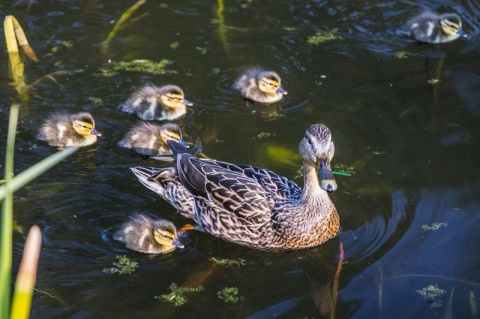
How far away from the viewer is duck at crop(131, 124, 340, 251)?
4695 millimetres

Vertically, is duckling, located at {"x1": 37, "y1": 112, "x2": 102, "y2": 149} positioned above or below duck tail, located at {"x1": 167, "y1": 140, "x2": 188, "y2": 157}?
below

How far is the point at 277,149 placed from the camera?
559 cm

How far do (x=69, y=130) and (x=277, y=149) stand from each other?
130cm

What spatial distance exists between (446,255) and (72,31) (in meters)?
3.68

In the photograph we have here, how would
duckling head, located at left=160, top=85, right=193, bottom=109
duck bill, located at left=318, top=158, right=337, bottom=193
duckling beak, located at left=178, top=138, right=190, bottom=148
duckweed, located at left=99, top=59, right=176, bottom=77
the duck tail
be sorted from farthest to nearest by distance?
duckweed, located at left=99, top=59, right=176, bottom=77 < duckling head, located at left=160, top=85, right=193, bottom=109 < duckling beak, located at left=178, top=138, right=190, bottom=148 < the duck tail < duck bill, located at left=318, top=158, right=337, bottom=193

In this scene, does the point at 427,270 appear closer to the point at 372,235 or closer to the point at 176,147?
the point at 372,235

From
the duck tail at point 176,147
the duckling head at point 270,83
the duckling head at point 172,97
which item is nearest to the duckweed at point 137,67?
the duckling head at point 172,97

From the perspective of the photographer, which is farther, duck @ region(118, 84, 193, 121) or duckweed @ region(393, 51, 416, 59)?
duckweed @ region(393, 51, 416, 59)

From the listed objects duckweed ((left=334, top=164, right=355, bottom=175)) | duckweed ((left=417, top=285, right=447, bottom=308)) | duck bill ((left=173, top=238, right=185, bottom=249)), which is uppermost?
duckweed ((left=417, top=285, right=447, bottom=308))

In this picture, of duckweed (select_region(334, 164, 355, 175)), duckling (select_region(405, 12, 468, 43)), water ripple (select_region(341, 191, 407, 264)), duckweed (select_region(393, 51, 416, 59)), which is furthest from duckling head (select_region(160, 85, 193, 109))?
duckling (select_region(405, 12, 468, 43))

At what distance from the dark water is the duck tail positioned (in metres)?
0.27

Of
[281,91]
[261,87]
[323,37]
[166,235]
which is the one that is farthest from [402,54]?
[166,235]

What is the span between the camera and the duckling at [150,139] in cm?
559

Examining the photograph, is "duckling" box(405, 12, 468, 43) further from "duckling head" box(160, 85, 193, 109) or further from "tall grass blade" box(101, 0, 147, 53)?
"tall grass blade" box(101, 0, 147, 53)
